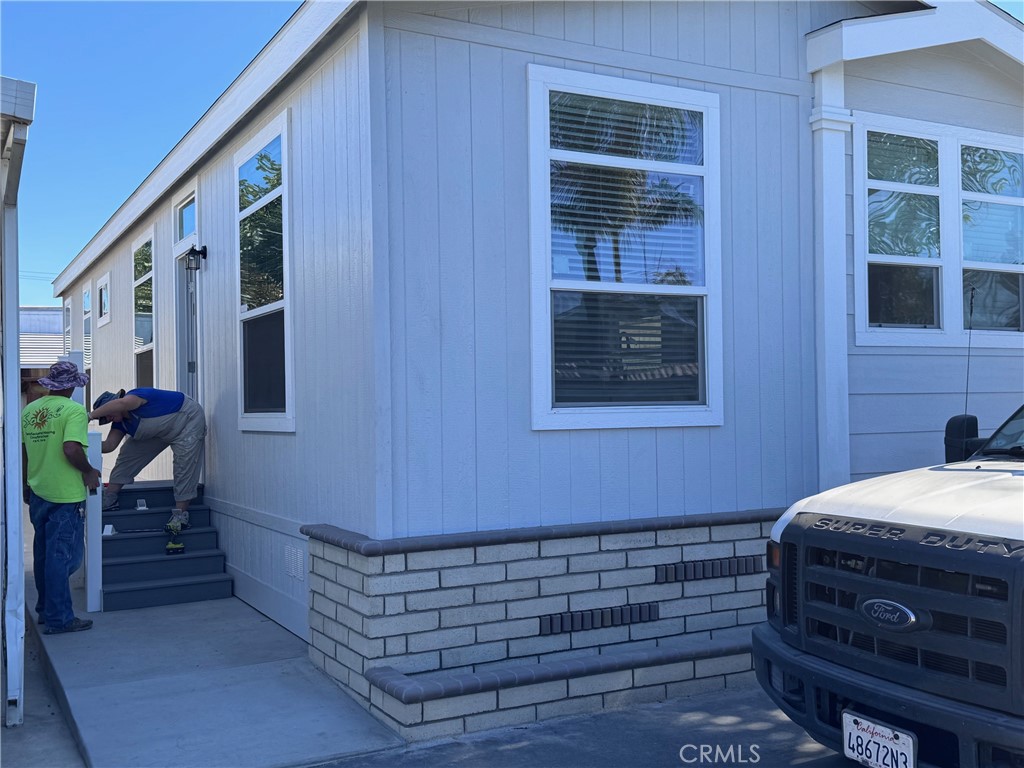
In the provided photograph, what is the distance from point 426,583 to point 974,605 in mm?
2731

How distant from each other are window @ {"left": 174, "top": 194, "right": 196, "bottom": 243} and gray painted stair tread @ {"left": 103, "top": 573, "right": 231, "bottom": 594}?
328cm

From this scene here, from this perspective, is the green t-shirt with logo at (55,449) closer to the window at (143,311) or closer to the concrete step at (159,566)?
the concrete step at (159,566)

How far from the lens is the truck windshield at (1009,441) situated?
14.4 feet

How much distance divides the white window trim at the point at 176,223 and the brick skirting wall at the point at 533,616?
168 inches

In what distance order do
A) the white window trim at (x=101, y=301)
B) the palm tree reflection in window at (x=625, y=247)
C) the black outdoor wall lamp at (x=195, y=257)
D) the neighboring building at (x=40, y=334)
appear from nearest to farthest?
the palm tree reflection in window at (x=625, y=247) < the black outdoor wall lamp at (x=195, y=257) < the white window trim at (x=101, y=301) < the neighboring building at (x=40, y=334)

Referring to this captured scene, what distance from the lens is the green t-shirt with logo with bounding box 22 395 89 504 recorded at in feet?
21.8

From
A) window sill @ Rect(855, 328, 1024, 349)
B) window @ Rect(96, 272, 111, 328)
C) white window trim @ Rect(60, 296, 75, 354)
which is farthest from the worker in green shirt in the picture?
white window trim @ Rect(60, 296, 75, 354)

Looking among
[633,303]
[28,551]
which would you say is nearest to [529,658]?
[633,303]

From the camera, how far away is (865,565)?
363cm

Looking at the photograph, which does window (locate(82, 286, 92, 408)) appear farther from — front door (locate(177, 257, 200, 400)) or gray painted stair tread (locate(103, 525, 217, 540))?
gray painted stair tread (locate(103, 525, 217, 540))

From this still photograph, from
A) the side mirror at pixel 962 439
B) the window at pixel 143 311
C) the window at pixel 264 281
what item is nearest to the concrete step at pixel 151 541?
the window at pixel 264 281

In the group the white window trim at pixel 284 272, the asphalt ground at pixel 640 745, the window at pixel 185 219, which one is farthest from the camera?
the window at pixel 185 219

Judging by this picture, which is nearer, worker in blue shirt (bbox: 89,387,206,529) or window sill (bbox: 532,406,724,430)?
window sill (bbox: 532,406,724,430)

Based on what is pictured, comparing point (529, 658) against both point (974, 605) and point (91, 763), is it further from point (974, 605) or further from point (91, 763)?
point (974, 605)
